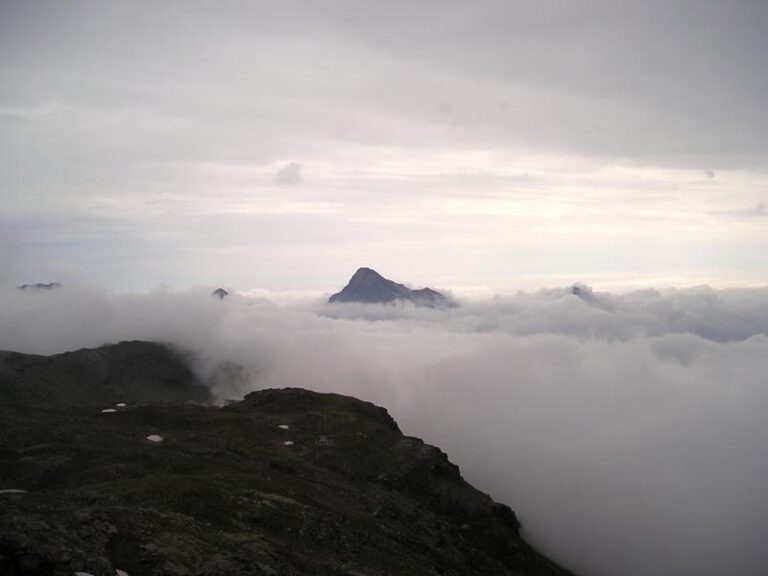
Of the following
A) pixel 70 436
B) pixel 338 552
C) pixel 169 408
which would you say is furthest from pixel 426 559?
pixel 169 408

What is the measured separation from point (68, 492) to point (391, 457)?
2942 inches

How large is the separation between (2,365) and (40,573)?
636ft

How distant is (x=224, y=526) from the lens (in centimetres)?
5366

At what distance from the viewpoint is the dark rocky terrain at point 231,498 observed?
41344 mm

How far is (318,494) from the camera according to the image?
81.2m

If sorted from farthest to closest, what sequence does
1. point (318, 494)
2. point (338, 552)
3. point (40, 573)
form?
point (318, 494)
point (338, 552)
point (40, 573)

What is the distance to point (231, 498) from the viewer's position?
6050 centimetres

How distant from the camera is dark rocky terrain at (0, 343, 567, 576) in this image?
41344 millimetres

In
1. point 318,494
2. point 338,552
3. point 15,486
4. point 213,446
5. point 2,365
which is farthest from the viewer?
point 2,365

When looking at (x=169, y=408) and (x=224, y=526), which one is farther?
(x=169, y=408)

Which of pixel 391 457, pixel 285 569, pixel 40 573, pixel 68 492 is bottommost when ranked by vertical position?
pixel 391 457

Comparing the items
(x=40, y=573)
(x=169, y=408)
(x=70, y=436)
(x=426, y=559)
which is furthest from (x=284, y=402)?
(x=40, y=573)

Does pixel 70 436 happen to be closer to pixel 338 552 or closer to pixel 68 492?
pixel 68 492

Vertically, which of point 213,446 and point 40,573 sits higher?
point 40,573
